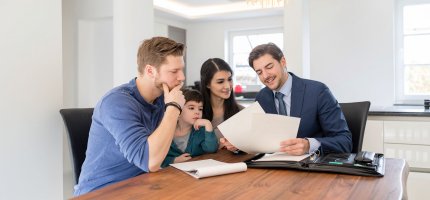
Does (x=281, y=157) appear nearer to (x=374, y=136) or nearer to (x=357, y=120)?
(x=357, y=120)

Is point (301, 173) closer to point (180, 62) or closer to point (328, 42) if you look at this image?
point (180, 62)

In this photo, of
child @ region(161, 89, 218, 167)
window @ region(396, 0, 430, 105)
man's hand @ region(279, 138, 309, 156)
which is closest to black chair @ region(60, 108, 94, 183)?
child @ region(161, 89, 218, 167)

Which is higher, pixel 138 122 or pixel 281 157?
pixel 138 122

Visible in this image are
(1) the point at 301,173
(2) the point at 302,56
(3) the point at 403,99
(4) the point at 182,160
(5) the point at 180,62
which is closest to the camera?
(1) the point at 301,173

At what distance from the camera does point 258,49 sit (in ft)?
5.86

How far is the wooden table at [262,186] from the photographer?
3.06 ft

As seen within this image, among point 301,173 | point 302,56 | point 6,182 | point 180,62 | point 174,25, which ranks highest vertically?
point 174,25

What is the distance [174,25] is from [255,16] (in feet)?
4.95

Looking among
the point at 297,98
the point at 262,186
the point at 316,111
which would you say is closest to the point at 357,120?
the point at 316,111

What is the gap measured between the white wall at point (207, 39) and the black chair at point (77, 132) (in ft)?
17.1

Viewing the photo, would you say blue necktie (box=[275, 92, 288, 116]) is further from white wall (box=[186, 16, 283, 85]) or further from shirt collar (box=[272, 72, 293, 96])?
white wall (box=[186, 16, 283, 85])

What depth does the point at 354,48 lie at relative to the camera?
15.0 ft

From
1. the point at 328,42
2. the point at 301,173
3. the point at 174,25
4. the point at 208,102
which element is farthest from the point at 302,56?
the point at 174,25

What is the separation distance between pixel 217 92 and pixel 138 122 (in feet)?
2.83
